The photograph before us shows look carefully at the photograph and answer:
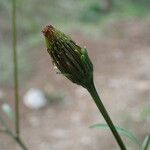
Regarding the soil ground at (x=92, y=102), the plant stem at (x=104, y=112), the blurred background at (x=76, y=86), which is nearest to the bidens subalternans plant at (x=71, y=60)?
the plant stem at (x=104, y=112)

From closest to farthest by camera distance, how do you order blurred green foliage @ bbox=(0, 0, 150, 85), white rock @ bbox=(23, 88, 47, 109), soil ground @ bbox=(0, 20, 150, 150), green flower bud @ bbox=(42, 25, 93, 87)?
green flower bud @ bbox=(42, 25, 93, 87) < soil ground @ bbox=(0, 20, 150, 150) < white rock @ bbox=(23, 88, 47, 109) < blurred green foliage @ bbox=(0, 0, 150, 85)

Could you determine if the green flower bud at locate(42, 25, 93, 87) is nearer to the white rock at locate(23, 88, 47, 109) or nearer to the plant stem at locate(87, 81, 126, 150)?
the plant stem at locate(87, 81, 126, 150)

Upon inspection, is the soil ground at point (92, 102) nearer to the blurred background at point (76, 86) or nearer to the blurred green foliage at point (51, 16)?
the blurred background at point (76, 86)

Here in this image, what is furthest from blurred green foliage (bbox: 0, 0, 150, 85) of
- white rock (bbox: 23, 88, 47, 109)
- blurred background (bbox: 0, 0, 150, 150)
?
white rock (bbox: 23, 88, 47, 109)

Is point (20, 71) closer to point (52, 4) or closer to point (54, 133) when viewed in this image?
point (54, 133)

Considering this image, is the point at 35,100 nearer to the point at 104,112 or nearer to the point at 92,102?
the point at 92,102

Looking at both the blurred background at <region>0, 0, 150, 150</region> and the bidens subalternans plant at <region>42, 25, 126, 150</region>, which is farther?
the blurred background at <region>0, 0, 150, 150</region>

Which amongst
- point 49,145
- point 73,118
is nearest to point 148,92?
point 73,118

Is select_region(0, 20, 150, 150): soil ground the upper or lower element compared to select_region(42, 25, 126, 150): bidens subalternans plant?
upper
